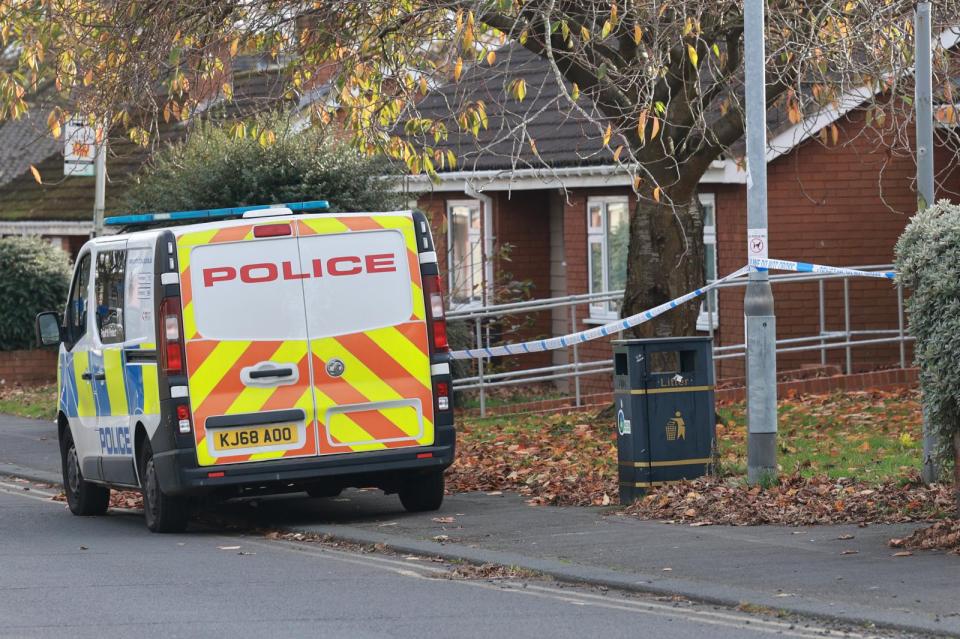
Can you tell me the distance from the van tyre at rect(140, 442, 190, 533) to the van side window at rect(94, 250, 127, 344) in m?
0.99

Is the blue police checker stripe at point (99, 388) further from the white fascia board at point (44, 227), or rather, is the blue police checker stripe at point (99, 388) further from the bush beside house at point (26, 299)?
the white fascia board at point (44, 227)

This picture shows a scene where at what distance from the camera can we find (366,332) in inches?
453

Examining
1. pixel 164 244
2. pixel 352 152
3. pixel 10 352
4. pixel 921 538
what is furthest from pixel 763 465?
pixel 10 352

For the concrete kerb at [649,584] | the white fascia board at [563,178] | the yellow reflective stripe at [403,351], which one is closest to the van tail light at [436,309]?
the yellow reflective stripe at [403,351]

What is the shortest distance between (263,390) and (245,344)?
33cm

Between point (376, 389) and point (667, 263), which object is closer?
point (376, 389)

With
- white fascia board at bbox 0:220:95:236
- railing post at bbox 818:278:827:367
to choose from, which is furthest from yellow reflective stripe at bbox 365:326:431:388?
white fascia board at bbox 0:220:95:236

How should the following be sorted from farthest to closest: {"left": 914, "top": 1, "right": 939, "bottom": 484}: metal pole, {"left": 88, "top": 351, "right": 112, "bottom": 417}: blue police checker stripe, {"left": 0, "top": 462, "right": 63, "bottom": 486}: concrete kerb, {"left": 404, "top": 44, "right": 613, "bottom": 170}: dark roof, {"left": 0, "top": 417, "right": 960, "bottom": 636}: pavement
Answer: {"left": 404, "top": 44, "right": 613, "bottom": 170}: dark roof → {"left": 0, "top": 462, "right": 63, "bottom": 486}: concrete kerb → {"left": 88, "top": 351, "right": 112, "bottom": 417}: blue police checker stripe → {"left": 914, "top": 1, "right": 939, "bottom": 484}: metal pole → {"left": 0, "top": 417, "right": 960, "bottom": 636}: pavement

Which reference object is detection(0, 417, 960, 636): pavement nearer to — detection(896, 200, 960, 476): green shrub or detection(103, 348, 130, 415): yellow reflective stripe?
detection(896, 200, 960, 476): green shrub

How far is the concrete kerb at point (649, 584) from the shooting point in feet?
24.8

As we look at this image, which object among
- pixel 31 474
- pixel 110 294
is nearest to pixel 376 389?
pixel 110 294

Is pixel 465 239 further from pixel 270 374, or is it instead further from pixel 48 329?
pixel 270 374

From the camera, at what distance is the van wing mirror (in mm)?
13503

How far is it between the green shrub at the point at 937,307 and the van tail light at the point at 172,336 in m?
4.67
